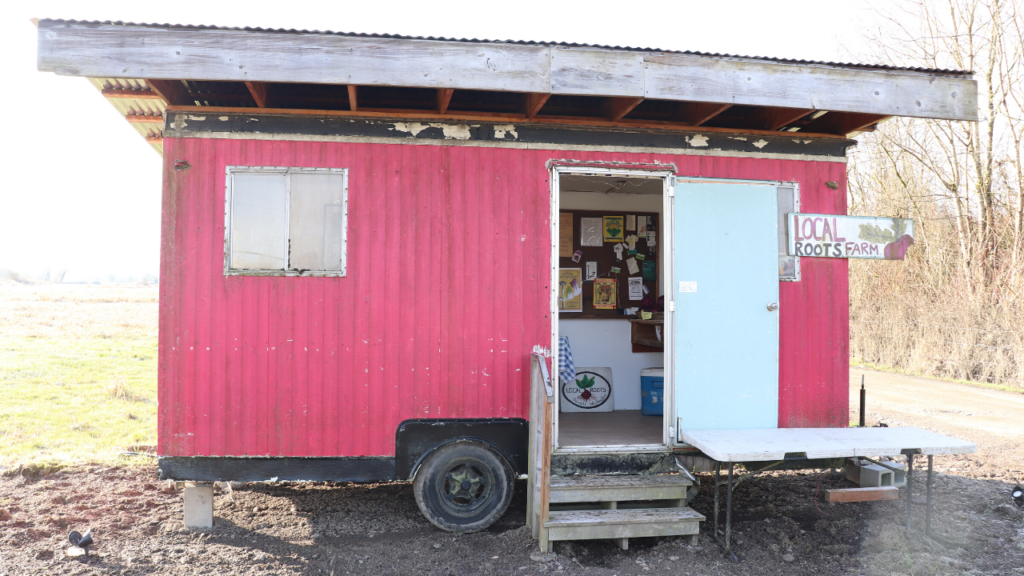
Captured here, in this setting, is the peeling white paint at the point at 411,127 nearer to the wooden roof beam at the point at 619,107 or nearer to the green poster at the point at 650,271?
the wooden roof beam at the point at 619,107

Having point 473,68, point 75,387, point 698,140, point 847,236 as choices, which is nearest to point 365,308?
point 473,68

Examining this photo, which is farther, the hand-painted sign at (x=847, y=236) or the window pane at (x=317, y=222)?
the hand-painted sign at (x=847, y=236)

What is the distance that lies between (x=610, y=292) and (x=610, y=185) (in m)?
1.23

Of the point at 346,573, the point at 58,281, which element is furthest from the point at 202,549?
the point at 58,281

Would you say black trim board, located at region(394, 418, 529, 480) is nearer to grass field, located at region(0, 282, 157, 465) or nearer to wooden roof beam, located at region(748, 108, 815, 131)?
wooden roof beam, located at region(748, 108, 815, 131)

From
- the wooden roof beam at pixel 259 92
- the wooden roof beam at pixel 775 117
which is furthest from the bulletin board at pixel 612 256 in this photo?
the wooden roof beam at pixel 259 92

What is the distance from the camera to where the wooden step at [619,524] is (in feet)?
13.3

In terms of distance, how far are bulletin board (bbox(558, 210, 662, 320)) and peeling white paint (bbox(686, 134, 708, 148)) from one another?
2302 mm

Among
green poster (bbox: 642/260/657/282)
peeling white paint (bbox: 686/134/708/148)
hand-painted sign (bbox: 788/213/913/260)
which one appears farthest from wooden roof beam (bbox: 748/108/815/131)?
green poster (bbox: 642/260/657/282)

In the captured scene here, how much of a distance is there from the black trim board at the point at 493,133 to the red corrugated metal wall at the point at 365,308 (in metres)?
0.10

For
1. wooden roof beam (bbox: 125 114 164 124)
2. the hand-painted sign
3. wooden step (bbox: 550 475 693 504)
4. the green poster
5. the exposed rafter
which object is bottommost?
wooden step (bbox: 550 475 693 504)

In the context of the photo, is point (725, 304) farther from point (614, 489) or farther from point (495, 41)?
point (495, 41)

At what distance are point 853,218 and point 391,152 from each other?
12.4ft

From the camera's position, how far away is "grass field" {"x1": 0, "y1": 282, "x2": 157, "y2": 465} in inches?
277
